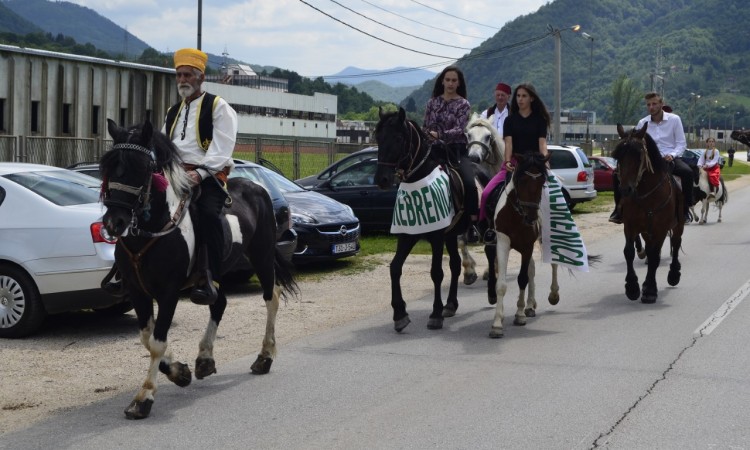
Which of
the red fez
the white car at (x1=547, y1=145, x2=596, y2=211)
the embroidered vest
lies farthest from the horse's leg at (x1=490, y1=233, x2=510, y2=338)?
the white car at (x1=547, y1=145, x2=596, y2=211)

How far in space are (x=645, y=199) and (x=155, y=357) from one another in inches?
290

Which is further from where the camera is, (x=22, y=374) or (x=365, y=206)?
(x=365, y=206)

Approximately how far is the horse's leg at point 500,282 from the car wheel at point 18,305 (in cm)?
442

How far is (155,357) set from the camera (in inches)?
269

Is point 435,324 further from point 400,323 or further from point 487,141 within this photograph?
point 487,141

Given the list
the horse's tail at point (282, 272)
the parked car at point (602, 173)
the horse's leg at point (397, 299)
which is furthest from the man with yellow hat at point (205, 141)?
the parked car at point (602, 173)

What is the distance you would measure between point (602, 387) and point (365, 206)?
40.7 feet

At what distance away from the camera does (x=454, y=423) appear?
6383mm

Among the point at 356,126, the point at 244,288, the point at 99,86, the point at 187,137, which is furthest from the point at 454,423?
the point at 356,126

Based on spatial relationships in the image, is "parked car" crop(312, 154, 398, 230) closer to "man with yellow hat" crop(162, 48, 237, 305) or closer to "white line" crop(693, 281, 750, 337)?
"white line" crop(693, 281, 750, 337)

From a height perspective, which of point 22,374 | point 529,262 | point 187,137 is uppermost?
point 187,137

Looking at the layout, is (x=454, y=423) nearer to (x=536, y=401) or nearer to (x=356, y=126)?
(x=536, y=401)

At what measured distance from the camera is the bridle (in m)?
9.56

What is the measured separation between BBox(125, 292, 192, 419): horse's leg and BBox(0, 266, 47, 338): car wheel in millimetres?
2644
